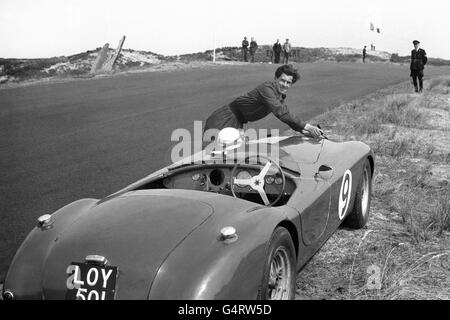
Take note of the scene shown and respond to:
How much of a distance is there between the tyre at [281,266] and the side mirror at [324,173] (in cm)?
92

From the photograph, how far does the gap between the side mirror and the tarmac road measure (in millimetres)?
2640

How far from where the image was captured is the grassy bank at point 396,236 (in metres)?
3.82

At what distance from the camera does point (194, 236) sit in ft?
9.60

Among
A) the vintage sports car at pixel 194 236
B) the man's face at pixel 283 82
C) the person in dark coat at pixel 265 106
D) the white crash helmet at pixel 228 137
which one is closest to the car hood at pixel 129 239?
the vintage sports car at pixel 194 236

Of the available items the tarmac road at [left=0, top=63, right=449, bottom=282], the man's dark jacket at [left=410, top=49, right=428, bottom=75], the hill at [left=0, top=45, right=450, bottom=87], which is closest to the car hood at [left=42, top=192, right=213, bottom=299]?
the tarmac road at [left=0, top=63, right=449, bottom=282]

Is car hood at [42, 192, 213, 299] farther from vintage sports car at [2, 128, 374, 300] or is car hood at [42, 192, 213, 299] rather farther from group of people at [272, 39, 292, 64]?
group of people at [272, 39, 292, 64]

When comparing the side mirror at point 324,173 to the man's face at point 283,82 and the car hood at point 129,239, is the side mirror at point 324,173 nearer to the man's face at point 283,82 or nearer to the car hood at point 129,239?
the car hood at point 129,239

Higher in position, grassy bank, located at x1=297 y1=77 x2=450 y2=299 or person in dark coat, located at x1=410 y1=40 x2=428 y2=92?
person in dark coat, located at x1=410 y1=40 x2=428 y2=92

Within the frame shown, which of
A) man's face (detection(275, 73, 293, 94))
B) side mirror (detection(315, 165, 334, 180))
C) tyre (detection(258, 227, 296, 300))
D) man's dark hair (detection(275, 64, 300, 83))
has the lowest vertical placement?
tyre (detection(258, 227, 296, 300))

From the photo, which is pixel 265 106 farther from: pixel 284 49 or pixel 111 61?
pixel 284 49

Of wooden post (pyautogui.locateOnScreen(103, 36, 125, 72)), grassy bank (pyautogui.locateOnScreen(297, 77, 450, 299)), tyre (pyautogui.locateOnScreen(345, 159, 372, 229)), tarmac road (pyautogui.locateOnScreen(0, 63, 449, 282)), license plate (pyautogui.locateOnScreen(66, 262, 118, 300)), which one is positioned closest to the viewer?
license plate (pyautogui.locateOnScreen(66, 262, 118, 300))

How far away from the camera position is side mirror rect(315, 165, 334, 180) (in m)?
4.06

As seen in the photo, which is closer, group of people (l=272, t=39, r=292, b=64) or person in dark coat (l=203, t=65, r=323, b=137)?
person in dark coat (l=203, t=65, r=323, b=137)

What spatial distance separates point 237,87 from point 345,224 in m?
12.3
